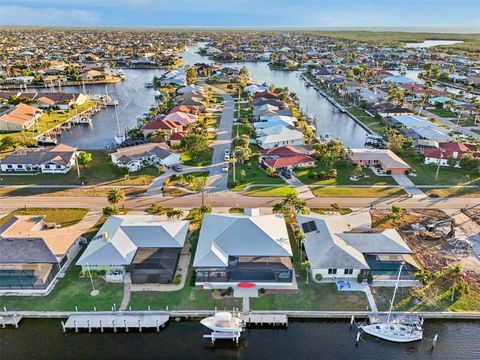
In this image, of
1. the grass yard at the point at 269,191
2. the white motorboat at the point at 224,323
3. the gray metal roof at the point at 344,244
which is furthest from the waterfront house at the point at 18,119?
the white motorboat at the point at 224,323

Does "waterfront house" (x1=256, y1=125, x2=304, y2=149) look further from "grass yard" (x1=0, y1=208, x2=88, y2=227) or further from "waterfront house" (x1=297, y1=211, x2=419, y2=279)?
"grass yard" (x1=0, y1=208, x2=88, y2=227)

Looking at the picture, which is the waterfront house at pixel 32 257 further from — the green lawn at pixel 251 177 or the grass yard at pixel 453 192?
the grass yard at pixel 453 192

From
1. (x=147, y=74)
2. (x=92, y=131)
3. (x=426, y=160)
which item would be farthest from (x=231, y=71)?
(x=426, y=160)

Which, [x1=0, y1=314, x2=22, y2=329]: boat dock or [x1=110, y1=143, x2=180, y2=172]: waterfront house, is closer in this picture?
[x1=0, y1=314, x2=22, y2=329]: boat dock

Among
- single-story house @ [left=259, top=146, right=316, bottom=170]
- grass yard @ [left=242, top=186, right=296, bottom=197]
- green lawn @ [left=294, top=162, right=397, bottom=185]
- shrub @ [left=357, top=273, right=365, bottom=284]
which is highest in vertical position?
single-story house @ [left=259, top=146, right=316, bottom=170]

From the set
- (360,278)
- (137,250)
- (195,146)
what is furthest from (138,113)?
(360,278)

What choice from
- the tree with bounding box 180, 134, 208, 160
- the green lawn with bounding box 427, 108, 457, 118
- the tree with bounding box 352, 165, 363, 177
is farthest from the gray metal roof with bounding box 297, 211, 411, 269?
the green lawn with bounding box 427, 108, 457, 118
